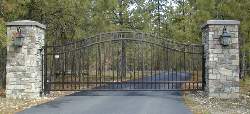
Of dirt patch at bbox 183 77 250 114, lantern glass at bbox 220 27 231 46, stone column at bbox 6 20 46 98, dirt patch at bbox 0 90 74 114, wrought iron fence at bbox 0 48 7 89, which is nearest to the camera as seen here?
dirt patch at bbox 183 77 250 114

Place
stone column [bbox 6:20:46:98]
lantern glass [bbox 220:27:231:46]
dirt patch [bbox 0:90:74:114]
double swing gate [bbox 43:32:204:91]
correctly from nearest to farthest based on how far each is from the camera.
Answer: dirt patch [bbox 0:90:74:114], lantern glass [bbox 220:27:231:46], stone column [bbox 6:20:46:98], double swing gate [bbox 43:32:204:91]

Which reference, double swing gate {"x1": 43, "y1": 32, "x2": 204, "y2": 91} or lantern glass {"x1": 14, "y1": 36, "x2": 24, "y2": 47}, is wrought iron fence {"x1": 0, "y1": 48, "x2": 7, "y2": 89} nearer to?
double swing gate {"x1": 43, "y1": 32, "x2": 204, "y2": 91}

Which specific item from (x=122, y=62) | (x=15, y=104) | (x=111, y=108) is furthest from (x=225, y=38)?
(x=122, y=62)

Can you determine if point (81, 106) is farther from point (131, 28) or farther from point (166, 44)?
point (131, 28)

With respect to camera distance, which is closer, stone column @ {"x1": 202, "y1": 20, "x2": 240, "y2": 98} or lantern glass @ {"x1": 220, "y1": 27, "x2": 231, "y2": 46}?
lantern glass @ {"x1": 220, "y1": 27, "x2": 231, "y2": 46}

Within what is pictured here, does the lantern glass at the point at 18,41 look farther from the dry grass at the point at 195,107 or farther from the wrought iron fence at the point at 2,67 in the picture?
the dry grass at the point at 195,107

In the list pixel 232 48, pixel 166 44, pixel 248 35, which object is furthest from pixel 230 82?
pixel 248 35

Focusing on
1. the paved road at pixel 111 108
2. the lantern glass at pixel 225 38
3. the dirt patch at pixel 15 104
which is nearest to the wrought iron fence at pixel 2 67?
the dirt patch at pixel 15 104

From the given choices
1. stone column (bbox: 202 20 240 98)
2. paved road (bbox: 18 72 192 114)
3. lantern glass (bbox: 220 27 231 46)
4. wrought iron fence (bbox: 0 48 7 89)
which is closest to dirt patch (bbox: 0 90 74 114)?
paved road (bbox: 18 72 192 114)

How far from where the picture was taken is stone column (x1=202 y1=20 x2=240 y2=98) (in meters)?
12.7

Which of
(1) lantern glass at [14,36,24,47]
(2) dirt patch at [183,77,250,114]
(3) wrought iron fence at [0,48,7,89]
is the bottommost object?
(2) dirt patch at [183,77,250,114]

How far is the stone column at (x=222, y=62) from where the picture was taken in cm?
1269

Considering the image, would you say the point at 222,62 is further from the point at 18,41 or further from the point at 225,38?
the point at 18,41

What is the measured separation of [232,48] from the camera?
41.8ft
